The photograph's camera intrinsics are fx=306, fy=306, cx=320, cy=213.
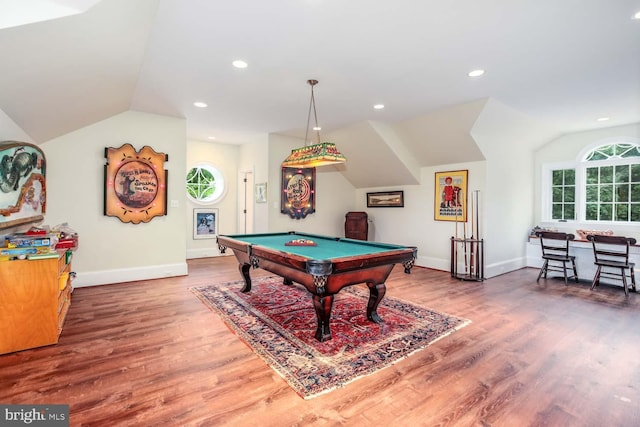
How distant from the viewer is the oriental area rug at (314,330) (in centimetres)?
229

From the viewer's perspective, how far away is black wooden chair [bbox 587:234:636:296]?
4.51m

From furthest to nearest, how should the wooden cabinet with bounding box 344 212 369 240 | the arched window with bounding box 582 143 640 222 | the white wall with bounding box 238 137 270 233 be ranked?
1. the wooden cabinet with bounding box 344 212 369 240
2. the white wall with bounding box 238 137 270 233
3. the arched window with bounding box 582 143 640 222

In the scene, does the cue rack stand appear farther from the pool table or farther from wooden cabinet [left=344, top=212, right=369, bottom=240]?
the pool table

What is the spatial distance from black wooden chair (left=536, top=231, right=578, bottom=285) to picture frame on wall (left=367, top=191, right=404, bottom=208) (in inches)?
105

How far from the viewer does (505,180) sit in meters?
5.77

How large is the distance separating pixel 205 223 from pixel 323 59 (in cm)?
514

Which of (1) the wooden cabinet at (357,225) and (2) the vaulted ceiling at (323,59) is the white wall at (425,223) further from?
(2) the vaulted ceiling at (323,59)

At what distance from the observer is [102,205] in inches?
180

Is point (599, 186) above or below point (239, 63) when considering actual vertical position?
below

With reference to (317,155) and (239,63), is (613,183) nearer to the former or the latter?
(317,155)

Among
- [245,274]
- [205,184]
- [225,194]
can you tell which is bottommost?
[245,274]

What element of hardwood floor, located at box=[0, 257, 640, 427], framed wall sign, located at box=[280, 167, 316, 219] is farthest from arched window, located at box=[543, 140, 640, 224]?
framed wall sign, located at box=[280, 167, 316, 219]

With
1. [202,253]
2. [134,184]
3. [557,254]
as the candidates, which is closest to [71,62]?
[134,184]

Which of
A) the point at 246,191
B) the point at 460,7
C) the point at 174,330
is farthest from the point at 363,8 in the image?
the point at 246,191
